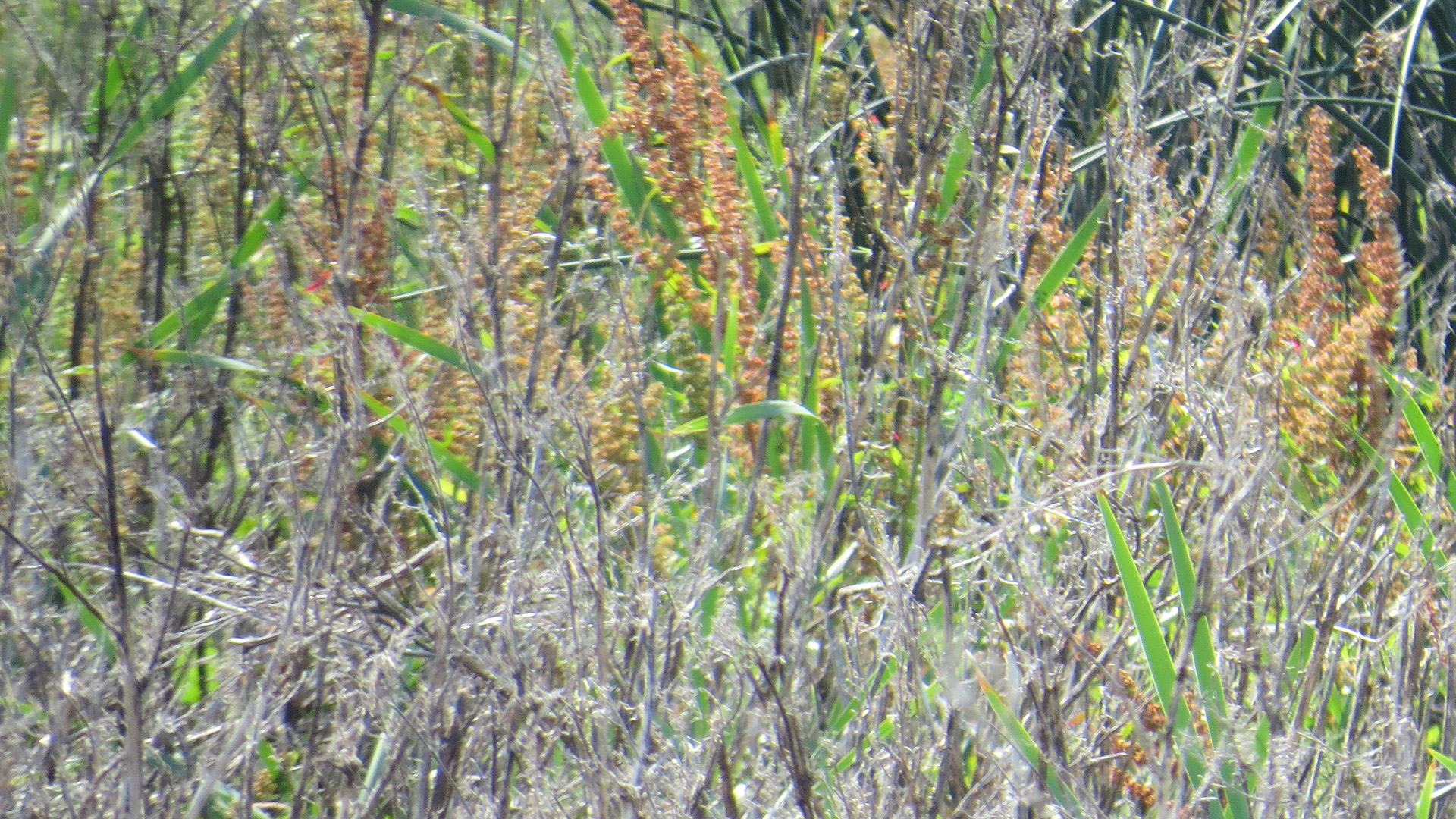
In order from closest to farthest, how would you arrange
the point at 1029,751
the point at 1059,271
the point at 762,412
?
1. the point at 1029,751
2. the point at 762,412
3. the point at 1059,271

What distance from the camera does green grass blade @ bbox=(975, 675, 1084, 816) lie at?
1056mm

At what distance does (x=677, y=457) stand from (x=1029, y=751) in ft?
2.59

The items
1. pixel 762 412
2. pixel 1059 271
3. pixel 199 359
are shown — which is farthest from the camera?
pixel 1059 271

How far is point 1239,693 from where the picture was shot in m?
1.19

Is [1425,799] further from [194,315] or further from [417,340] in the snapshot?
[194,315]

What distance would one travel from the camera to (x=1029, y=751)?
1077 millimetres

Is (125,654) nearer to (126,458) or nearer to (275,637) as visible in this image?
(275,637)

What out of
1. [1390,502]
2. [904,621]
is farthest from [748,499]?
[1390,502]

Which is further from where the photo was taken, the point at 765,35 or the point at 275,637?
the point at 765,35

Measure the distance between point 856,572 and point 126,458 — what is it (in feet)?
2.70

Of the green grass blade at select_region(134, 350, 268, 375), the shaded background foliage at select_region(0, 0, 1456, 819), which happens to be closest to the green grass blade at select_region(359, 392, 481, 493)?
the shaded background foliage at select_region(0, 0, 1456, 819)

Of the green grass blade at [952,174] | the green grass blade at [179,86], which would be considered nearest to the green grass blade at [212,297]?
the green grass blade at [179,86]

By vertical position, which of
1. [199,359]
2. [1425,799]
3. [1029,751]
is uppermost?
[199,359]

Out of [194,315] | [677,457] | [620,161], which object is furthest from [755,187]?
[194,315]
